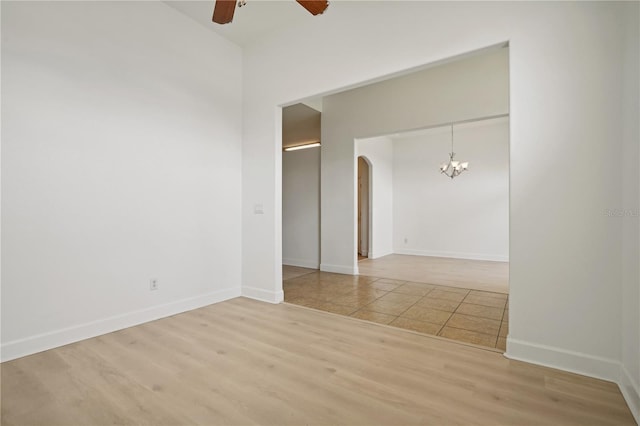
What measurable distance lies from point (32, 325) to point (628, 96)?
4.35 meters

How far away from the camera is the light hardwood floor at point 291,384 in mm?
1593

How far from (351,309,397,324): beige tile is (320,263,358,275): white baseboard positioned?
6.72 ft

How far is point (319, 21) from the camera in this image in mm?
3322

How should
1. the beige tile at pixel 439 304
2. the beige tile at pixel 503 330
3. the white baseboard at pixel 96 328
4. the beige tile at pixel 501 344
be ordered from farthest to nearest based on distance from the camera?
the beige tile at pixel 439 304 → the beige tile at pixel 503 330 → the beige tile at pixel 501 344 → the white baseboard at pixel 96 328

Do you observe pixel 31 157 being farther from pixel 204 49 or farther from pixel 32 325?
pixel 204 49

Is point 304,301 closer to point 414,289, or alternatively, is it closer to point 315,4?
point 414,289

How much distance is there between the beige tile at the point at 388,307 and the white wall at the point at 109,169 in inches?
69.7

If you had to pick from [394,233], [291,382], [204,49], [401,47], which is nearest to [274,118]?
[204,49]

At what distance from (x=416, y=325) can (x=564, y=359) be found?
1.11m

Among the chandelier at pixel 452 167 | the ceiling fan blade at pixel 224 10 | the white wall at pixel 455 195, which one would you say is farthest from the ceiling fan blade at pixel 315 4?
the white wall at pixel 455 195

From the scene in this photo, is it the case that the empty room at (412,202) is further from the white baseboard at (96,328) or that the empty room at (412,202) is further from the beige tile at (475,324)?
the white baseboard at (96,328)

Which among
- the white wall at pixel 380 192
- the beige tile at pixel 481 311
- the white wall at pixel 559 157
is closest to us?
the white wall at pixel 559 157

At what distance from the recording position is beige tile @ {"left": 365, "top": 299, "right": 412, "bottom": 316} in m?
3.29

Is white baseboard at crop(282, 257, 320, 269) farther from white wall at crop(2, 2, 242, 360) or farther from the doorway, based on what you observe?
white wall at crop(2, 2, 242, 360)
